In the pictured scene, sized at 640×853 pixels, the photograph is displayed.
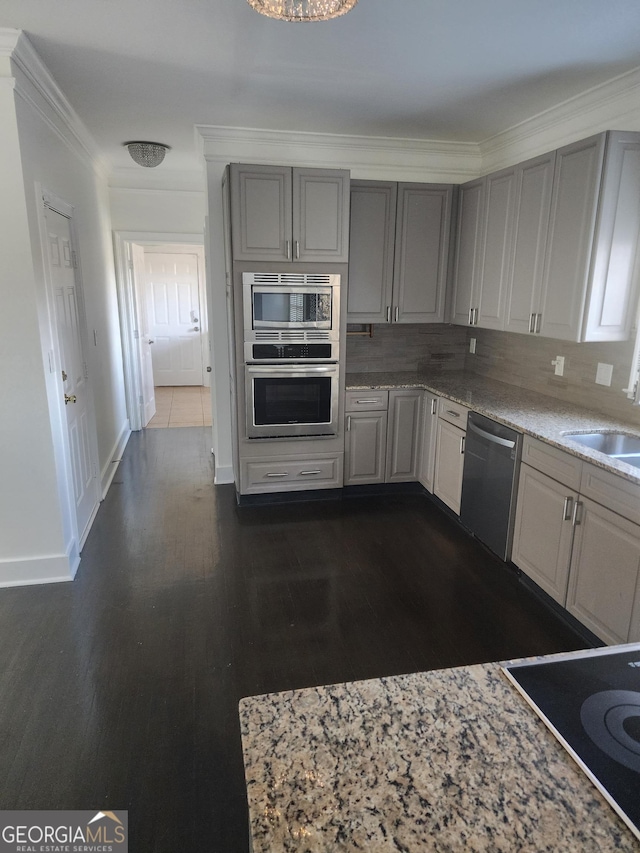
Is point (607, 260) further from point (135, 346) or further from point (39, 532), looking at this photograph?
point (135, 346)

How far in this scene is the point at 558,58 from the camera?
2.67 m

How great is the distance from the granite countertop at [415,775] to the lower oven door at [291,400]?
117 inches

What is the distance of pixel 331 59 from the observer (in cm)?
275

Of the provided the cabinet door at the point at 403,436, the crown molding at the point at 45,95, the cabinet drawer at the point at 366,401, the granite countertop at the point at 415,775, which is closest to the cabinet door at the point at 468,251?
the cabinet door at the point at 403,436

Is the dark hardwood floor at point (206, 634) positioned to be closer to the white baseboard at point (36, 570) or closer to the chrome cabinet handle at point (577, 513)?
the white baseboard at point (36, 570)

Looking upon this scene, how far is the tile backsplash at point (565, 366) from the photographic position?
3.03 meters

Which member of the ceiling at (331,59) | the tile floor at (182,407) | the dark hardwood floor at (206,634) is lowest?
the dark hardwood floor at (206,634)

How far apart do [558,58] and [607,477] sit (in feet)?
6.74

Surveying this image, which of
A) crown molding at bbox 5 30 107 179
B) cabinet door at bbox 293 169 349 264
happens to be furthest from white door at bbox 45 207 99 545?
cabinet door at bbox 293 169 349 264

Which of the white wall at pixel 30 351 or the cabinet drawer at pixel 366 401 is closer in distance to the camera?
the white wall at pixel 30 351

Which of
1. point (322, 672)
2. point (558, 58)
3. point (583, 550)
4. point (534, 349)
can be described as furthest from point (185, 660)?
point (558, 58)

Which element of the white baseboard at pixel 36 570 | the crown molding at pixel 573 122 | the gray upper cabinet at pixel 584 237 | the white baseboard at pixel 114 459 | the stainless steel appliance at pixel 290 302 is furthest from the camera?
the white baseboard at pixel 114 459

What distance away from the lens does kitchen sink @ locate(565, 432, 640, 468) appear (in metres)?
2.75

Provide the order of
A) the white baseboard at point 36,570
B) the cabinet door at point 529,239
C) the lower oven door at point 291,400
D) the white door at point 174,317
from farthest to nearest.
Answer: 1. the white door at point 174,317
2. the lower oven door at point 291,400
3. the cabinet door at point 529,239
4. the white baseboard at point 36,570
